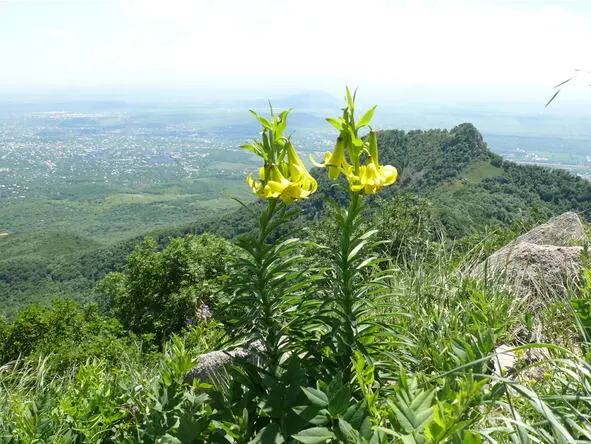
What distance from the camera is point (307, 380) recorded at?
157cm

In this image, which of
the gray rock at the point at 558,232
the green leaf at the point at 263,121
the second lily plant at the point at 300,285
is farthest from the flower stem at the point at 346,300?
the gray rock at the point at 558,232

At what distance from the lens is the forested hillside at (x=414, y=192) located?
126 ft

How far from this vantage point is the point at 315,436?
1.13m

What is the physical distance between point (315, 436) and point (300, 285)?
668 mm

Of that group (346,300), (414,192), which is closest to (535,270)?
(346,300)

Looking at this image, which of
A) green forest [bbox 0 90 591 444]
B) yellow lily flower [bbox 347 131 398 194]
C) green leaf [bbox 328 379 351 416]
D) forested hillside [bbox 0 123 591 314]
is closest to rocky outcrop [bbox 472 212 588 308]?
green forest [bbox 0 90 591 444]

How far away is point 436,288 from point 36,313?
800cm

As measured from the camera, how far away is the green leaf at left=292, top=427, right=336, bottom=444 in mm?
1110

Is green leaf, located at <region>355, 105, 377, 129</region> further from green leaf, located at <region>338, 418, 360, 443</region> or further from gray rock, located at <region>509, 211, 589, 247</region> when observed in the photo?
gray rock, located at <region>509, 211, 589, 247</region>

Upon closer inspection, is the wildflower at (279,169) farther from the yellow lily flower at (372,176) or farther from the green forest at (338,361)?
the yellow lily flower at (372,176)


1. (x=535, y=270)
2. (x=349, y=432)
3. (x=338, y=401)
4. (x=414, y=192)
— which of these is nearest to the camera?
(x=349, y=432)

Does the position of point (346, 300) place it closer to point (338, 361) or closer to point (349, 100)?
point (338, 361)

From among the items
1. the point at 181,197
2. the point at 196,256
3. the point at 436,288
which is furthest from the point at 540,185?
the point at 181,197

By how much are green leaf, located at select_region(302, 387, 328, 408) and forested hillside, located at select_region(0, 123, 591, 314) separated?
35.1 m
